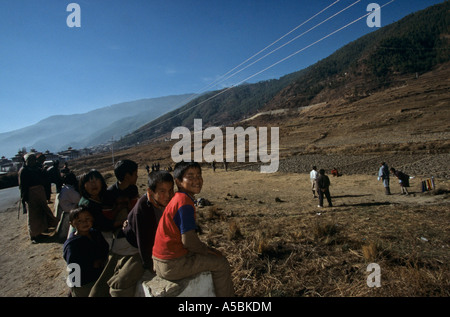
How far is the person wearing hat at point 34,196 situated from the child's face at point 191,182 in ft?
19.0

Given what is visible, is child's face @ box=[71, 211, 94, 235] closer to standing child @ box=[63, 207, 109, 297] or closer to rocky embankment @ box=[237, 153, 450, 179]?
standing child @ box=[63, 207, 109, 297]

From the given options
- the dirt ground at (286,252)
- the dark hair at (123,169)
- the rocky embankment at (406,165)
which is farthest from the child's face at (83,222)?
the rocky embankment at (406,165)

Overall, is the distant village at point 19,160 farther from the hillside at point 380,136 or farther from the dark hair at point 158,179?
the hillside at point 380,136

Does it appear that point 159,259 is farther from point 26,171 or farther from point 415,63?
point 415,63

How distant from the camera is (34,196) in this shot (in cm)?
625

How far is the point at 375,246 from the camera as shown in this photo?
371 cm

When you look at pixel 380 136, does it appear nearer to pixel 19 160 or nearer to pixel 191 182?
pixel 191 182

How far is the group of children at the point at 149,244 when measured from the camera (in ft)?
7.29

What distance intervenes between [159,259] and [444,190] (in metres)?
13.6

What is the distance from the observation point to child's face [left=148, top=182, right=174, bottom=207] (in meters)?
2.64

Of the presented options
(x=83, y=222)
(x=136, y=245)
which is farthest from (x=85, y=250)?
(x=136, y=245)

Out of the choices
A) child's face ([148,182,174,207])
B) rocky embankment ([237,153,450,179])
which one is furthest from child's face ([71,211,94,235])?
rocky embankment ([237,153,450,179])

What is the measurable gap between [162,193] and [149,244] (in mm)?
581
